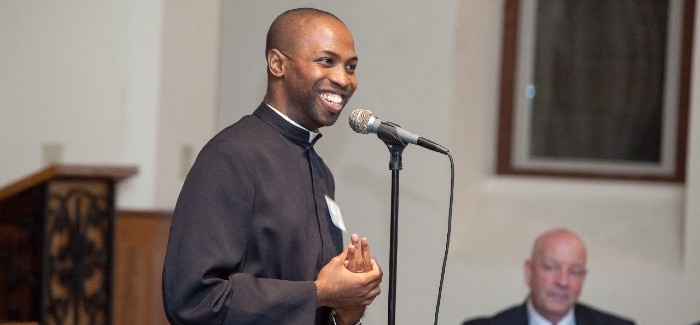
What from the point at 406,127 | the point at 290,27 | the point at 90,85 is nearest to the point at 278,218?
the point at 290,27

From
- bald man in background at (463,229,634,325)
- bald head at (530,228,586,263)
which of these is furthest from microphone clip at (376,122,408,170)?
bald head at (530,228,586,263)

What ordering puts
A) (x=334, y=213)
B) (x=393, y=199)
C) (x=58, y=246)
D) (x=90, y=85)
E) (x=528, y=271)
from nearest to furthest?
(x=393, y=199)
(x=334, y=213)
(x=528, y=271)
(x=58, y=246)
(x=90, y=85)

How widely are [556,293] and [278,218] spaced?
2067mm

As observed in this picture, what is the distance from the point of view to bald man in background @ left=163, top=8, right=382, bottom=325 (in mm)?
2086

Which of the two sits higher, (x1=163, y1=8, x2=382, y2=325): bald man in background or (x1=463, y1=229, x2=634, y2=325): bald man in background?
(x1=163, y1=8, x2=382, y2=325): bald man in background

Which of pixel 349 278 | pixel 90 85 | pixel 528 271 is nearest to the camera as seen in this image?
pixel 349 278

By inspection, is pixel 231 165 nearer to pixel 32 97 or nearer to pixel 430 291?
pixel 430 291

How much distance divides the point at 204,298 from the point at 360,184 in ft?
8.06

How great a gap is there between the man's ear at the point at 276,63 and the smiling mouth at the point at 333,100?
12 cm

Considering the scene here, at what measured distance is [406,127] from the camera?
4.44m

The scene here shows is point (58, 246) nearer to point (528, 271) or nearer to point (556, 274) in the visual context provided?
point (528, 271)

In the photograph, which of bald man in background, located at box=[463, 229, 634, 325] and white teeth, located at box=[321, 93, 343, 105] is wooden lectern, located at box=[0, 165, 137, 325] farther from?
white teeth, located at box=[321, 93, 343, 105]

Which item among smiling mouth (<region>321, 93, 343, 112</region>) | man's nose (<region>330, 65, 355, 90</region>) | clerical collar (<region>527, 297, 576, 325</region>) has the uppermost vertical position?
man's nose (<region>330, 65, 355, 90</region>)

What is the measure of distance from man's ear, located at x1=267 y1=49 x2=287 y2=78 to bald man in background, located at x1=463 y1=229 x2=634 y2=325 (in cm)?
191
